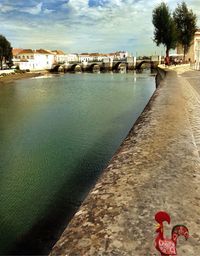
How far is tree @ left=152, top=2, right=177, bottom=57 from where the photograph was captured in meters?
56.6

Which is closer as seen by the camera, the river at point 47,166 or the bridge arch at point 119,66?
the river at point 47,166

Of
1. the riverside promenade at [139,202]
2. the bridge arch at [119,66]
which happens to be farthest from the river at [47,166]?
the bridge arch at [119,66]

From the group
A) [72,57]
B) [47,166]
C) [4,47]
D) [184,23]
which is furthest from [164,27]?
[72,57]

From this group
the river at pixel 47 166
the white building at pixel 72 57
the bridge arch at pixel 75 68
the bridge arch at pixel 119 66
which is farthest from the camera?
the white building at pixel 72 57

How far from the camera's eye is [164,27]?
57125 millimetres

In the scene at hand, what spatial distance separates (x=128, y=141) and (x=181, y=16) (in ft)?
187

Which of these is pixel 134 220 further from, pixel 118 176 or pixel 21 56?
pixel 21 56

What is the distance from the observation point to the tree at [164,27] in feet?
186

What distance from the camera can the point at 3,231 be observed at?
772 centimetres

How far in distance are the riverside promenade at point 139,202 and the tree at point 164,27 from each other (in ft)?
174

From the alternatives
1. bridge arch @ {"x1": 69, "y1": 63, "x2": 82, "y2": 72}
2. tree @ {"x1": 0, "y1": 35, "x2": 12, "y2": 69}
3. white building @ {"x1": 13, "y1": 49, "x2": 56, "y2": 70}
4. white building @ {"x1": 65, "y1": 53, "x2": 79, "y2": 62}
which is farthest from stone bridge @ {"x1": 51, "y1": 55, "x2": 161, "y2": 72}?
white building @ {"x1": 65, "y1": 53, "x2": 79, "y2": 62}

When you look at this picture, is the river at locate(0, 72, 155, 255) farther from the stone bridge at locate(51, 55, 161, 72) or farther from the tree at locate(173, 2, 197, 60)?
the stone bridge at locate(51, 55, 161, 72)

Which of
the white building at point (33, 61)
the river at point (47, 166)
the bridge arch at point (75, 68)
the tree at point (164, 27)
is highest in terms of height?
the tree at point (164, 27)

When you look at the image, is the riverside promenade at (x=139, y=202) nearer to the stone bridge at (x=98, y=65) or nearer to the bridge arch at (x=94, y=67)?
the stone bridge at (x=98, y=65)
